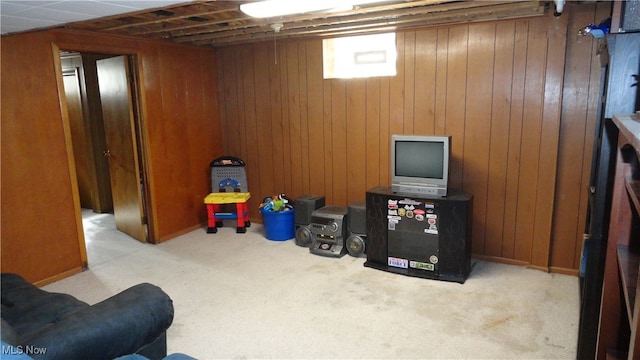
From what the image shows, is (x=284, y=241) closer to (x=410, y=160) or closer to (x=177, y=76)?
(x=410, y=160)

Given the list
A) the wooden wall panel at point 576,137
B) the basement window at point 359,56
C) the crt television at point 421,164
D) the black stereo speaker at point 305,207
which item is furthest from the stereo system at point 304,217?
the wooden wall panel at point 576,137

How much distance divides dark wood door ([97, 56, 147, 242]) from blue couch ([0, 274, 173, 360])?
2.27 m

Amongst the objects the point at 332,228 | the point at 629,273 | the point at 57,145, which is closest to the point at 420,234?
the point at 332,228

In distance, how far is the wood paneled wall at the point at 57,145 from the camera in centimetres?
339

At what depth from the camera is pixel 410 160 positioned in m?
3.68

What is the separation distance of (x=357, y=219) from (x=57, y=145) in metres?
2.83

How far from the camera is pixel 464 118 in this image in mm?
3914

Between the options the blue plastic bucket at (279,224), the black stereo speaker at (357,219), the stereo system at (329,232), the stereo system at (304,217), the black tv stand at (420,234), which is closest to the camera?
the black tv stand at (420,234)

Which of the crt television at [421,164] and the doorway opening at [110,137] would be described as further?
the doorway opening at [110,137]

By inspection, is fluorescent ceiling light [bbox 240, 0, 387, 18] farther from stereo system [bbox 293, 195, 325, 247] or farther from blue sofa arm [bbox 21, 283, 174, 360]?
stereo system [bbox 293, 195, 325, 247]

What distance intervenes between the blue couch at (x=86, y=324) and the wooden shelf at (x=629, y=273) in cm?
194

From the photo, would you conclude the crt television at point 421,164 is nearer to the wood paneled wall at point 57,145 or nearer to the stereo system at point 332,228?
the stereo system at point 332,228

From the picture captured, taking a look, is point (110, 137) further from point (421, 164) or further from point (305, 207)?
point (421, 164)

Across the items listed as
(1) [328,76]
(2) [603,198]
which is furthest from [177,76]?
(2) [603,198]
